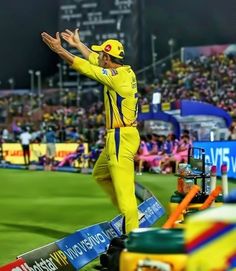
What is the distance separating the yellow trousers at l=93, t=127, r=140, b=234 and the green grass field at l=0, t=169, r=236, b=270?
0.74 meters

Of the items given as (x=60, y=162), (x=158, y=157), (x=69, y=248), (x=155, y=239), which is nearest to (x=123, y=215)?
(x=69, y=248)

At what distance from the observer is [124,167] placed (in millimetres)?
6586

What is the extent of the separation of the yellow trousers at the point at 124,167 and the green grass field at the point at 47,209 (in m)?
0.74

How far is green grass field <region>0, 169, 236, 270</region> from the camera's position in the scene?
301 inches

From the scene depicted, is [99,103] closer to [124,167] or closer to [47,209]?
[47,209]

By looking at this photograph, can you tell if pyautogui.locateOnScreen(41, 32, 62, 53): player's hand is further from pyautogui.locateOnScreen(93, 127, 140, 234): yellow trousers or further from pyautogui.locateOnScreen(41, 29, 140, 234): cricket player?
pyautogui.locateOnScreen(93, 127, 140, 234): yellow trousers

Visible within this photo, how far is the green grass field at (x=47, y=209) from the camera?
7657 mm

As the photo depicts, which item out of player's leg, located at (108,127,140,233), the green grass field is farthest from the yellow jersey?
the green grass field

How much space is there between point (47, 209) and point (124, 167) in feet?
14.4

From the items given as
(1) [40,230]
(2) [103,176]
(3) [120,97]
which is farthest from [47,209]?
(3) [120,97]

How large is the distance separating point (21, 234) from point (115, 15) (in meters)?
41.3

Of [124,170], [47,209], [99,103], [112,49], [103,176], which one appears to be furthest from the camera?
[99,103]

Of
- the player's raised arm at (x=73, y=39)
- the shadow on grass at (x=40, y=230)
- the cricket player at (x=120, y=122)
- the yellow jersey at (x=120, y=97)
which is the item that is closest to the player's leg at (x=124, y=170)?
the cricket player at (x=120, y=122)

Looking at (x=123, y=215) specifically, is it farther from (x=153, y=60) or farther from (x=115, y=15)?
(x=153, y=60)
